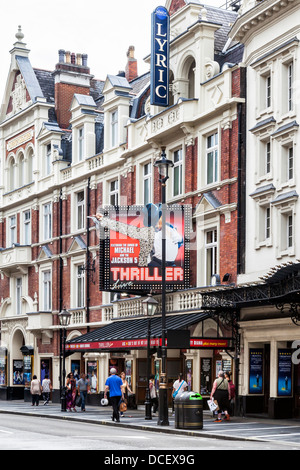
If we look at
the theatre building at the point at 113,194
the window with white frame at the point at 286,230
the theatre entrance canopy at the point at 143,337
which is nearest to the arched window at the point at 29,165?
the theatre building at the point at 113,194

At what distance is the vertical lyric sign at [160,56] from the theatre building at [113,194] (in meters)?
0.74

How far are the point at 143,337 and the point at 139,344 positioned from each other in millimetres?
317

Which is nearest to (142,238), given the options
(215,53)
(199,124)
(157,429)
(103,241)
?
(103,241)

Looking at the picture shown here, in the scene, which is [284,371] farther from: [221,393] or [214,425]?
[214,425]

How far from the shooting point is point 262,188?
103ft

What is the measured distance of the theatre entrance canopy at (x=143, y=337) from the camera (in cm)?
2948

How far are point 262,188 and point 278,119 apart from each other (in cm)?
230

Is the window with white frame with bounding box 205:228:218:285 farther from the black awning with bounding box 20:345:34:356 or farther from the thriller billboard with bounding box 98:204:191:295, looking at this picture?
the black awning with bounding box 20:345:34:356

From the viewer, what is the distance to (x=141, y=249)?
1414 inches

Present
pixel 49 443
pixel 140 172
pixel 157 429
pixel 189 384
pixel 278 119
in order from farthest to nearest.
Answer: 1. pixel 140 172
2. pixel 189 384
3. pixel 278 119
4. pixel 157 429
5. pixel 49 443

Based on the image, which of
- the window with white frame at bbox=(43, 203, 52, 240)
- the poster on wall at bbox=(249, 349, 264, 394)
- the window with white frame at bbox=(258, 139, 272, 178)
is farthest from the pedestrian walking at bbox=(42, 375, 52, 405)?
the window with white frame at bbox=(258, 139, 272, 178)

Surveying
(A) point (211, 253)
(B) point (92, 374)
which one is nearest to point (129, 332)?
(A) point (211, 253)

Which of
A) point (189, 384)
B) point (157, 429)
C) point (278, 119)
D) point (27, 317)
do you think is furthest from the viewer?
point (27, 317)
